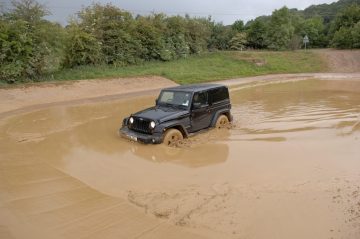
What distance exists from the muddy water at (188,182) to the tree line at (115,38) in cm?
962

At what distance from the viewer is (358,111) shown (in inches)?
573

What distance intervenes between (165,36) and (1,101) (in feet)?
66.2

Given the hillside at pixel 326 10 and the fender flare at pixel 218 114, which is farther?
the hillside at pixel 326 10

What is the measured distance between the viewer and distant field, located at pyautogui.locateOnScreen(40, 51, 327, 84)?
25.1 meters

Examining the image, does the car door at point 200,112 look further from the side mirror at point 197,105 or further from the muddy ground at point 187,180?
the muddy ground at point 187,180

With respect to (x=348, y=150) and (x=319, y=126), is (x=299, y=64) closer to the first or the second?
(x=319, y=126)

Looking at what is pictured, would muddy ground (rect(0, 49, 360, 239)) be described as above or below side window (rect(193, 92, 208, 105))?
below

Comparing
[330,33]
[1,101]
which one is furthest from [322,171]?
[330,33]

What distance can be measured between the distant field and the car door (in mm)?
14669

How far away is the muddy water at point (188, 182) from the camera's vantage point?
523 centimetres

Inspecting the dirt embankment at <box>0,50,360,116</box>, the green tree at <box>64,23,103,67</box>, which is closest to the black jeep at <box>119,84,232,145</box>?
the dirt embankment at <box>0,50,360,116</box>

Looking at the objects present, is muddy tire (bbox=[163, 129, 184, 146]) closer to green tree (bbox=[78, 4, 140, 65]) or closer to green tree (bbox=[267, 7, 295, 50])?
green tree (bbox=[78, 4, 140, 65])

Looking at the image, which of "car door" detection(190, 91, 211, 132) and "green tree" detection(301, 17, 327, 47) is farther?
"green tree" detection(301, 17, 327, 47)

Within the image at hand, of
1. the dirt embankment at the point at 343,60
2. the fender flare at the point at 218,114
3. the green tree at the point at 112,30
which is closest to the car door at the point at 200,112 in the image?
the fender flare at the point at 218,114
